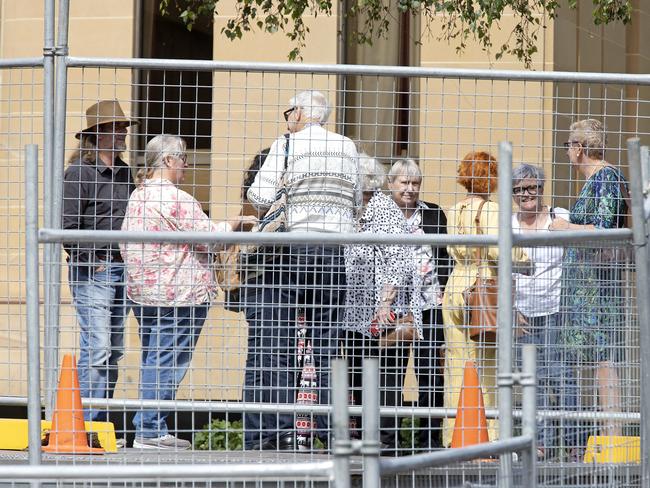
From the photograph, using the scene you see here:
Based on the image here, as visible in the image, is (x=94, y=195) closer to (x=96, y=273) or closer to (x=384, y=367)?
(x=96, y=273)

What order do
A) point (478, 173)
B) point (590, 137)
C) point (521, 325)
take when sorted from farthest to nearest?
point (590, 137) → point (478, 173) → point (521, 325)

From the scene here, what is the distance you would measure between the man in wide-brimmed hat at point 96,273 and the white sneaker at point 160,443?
24cm

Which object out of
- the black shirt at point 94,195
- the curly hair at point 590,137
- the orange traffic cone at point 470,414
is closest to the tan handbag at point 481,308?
the orange traffic cone at point 470,414

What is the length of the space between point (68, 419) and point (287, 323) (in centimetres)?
100

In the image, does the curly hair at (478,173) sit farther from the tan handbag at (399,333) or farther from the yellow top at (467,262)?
the tan handbag at (399,333)

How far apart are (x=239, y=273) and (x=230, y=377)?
1.45 ft

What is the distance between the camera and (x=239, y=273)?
247 inches

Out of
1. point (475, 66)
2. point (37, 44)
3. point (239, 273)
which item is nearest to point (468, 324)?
point (239, 273)

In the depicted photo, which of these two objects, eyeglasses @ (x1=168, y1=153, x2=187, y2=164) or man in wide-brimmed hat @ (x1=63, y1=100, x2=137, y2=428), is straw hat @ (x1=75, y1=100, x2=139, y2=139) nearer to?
man in wide-brimmed hat @ (x1=63, y1=100, x2=137, y2=428)

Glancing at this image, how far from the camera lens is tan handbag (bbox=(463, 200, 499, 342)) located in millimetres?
5984

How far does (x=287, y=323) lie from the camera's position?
6.30 metres

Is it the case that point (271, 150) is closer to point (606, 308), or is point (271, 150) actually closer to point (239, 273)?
point (239, 273)

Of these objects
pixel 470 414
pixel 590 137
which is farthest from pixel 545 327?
pixel 590 137

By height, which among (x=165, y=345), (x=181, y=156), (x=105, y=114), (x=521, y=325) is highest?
(x=105, y=114)
